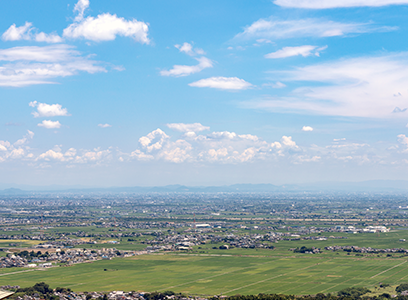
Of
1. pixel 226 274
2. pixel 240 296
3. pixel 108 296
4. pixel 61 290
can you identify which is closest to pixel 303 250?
pixel 226 274

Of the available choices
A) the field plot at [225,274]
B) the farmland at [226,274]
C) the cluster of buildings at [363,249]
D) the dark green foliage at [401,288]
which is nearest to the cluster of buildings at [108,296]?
the field plot at [225,274]

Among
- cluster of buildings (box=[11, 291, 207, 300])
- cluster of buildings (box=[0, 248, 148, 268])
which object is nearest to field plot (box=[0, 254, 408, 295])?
cluster of buildings (box=[11, 291, 207, 300])

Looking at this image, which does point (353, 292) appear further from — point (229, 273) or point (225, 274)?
point (229, 273)

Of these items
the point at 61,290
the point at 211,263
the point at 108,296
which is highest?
the point at 61,290

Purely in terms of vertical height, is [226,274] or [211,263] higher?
[226,274]

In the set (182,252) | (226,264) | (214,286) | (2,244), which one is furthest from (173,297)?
(2,244)

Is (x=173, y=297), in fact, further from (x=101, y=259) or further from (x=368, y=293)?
(x=101, y=259)

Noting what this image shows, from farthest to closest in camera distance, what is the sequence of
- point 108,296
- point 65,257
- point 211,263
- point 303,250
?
point 303,250 < point 65,257 < point 211,263 < point 108,296

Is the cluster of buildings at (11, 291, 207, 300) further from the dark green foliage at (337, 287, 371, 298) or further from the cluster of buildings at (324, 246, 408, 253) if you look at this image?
the cluster of buildings at (324, 246, 408, 253)

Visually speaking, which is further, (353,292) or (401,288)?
(401,288)

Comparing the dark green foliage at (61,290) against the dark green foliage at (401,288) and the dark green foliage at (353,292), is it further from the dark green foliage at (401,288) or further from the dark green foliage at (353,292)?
A: the dark green foliage at (401,288)
